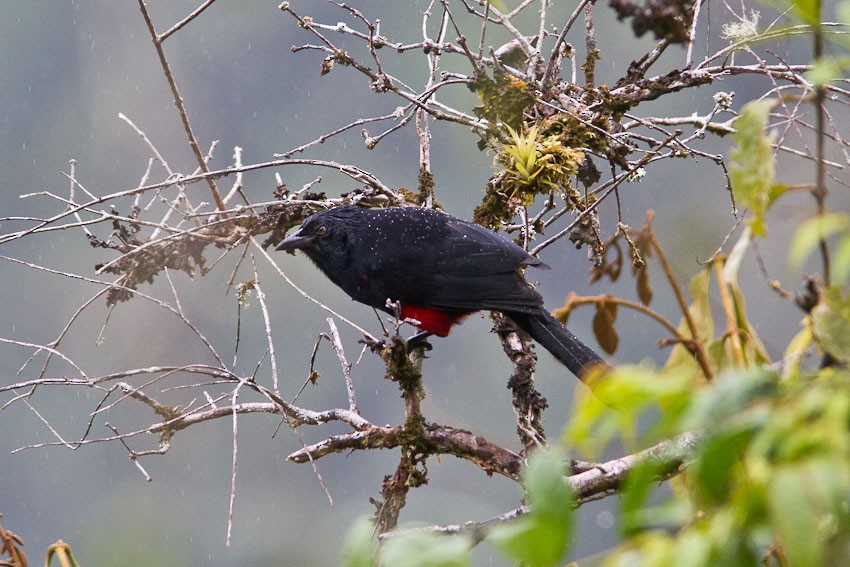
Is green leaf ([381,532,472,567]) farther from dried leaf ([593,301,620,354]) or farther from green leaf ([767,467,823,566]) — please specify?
dried leaf ([593,301,620,354])

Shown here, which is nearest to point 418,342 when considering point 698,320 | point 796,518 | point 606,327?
point 606,327

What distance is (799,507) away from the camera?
26.0 inches

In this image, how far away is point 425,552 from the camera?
2.57 ft

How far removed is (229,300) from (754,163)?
1140 cm

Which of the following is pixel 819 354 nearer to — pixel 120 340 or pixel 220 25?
pixel 120 340

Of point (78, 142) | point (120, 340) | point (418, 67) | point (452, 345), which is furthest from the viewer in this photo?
point (78, 142)

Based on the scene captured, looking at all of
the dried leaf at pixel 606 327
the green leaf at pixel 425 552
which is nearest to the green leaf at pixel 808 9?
the green leaf at pixel 425 552

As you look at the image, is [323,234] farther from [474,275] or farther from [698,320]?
[698,320]

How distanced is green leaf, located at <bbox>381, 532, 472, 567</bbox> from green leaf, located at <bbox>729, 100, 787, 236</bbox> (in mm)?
430

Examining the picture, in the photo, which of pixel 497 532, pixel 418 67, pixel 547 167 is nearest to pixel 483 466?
pixel 547 167

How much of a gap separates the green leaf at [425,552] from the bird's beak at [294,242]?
258cm

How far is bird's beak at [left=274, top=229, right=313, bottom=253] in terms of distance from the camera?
334cm

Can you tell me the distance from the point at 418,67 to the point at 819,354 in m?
11.7

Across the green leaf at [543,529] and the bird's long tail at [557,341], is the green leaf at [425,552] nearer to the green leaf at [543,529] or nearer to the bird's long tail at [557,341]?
the green leaf at [543,529]
